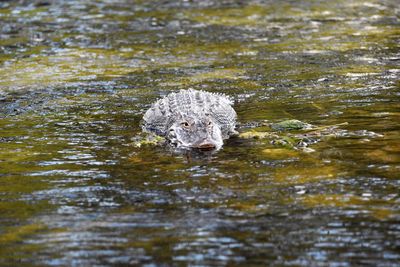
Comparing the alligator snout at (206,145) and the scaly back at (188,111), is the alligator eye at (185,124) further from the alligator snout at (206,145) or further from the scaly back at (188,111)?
the alligator snout at (206,145)

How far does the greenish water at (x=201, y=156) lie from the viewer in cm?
542

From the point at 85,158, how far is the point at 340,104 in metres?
3.81

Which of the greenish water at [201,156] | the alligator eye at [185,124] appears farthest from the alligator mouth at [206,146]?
the alligator eye at [185,124]

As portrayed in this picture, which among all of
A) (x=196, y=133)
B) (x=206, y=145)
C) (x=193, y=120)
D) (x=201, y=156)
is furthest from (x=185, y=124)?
(x=201, y=156)

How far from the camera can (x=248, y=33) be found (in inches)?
627

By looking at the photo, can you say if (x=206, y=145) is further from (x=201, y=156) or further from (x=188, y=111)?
(x=188, y=111)

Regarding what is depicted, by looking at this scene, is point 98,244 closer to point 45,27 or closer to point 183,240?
point 183,240

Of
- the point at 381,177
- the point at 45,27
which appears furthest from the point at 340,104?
the point at 45,27

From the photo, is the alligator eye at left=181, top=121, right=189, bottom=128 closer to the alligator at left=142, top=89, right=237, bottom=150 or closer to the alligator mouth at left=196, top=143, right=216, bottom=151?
the alligator at left=142, top=89, right=237, bottom=150

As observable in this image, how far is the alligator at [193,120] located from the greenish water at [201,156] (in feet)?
0.89

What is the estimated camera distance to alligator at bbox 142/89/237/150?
333 inches

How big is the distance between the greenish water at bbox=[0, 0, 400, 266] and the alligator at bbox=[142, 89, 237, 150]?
271 millimetres

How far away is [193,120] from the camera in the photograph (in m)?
8.77

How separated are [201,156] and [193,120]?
942mm
